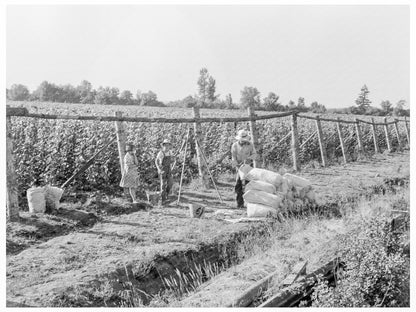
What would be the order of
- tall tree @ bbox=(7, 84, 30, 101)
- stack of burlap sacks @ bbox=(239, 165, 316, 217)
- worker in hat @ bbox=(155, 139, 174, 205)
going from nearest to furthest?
stack of burlap sacks @ bbox=(239, 165, 316, 217) → worker in hat @ bbox=(155, 139, 174, 205) → tall tree @ bbox=(7, 84, 30, 101)

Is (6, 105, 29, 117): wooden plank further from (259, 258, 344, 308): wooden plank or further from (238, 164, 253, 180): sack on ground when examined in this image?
(259, 258, 344, 308): wooden plank

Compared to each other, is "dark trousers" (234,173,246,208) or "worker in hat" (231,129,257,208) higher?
"worker in hat" (231,129,257,208)

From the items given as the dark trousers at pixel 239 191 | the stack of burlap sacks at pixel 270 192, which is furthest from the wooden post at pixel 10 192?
the dark trousers at pixel 239 191

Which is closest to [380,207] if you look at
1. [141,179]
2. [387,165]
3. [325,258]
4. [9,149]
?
[325,258]

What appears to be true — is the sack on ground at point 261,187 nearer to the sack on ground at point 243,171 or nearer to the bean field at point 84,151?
the sack on ground at point 243,171

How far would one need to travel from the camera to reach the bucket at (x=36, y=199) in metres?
8.49

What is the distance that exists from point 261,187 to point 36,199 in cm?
389

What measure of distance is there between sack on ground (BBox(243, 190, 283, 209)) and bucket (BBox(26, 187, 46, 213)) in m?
3.53

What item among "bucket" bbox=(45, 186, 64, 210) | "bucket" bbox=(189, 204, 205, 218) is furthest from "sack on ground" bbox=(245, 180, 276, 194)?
"bucket" bbox=(45, 186, 64, 210)

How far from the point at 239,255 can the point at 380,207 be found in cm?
348

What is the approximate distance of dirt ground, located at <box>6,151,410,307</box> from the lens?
582 cm

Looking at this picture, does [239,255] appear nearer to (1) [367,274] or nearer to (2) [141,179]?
(1) [367,274]

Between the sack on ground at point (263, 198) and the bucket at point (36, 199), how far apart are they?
353cm

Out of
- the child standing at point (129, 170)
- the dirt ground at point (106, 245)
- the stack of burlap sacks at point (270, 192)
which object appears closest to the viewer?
the dirt ground at point (106, 245)
